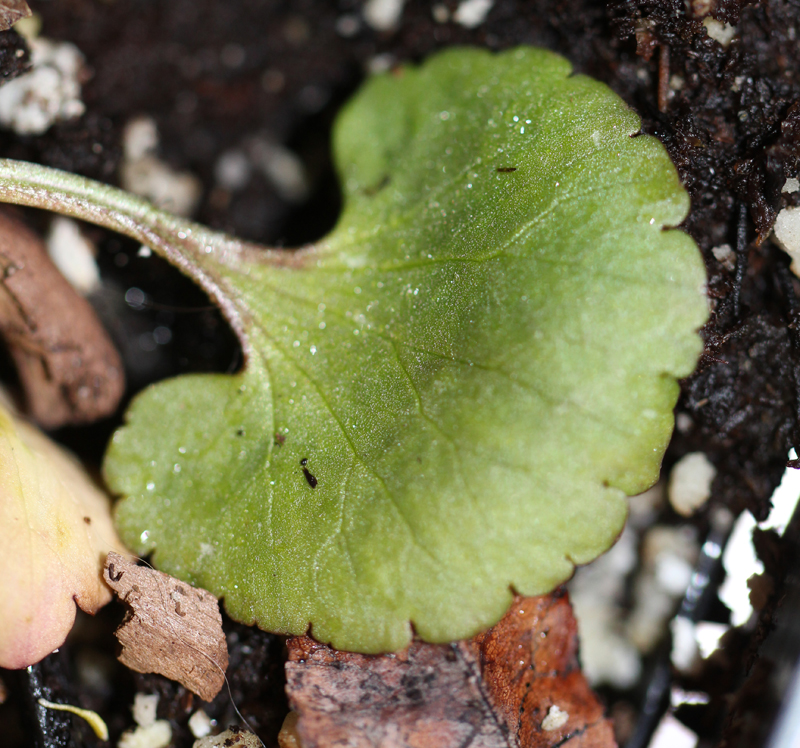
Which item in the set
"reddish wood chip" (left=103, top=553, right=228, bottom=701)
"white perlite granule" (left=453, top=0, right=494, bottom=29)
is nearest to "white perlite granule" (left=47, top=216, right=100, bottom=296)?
"reddish wood chip" (left=103, top=553, right=228, bottom=701)

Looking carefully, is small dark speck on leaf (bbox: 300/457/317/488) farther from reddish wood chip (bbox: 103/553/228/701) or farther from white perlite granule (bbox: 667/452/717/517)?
white perlite granule (bbox: 667/452/717/517)

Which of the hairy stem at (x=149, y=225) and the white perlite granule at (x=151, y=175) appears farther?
the white perlite granule at (x=151, y=175)

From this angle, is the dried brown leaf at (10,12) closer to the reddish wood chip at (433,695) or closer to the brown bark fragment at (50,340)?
the brown bark fragment at (50,340)

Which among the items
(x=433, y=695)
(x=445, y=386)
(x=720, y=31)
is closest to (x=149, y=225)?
(x=445, y=386)

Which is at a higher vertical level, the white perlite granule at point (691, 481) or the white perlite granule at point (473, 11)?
the white perlite granule at point (473, 11)

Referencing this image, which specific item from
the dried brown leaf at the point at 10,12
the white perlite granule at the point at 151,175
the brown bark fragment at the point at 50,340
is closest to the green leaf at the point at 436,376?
the brown bark fragment at the point at 50,340

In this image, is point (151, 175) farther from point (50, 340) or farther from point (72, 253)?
point (50, 340)
